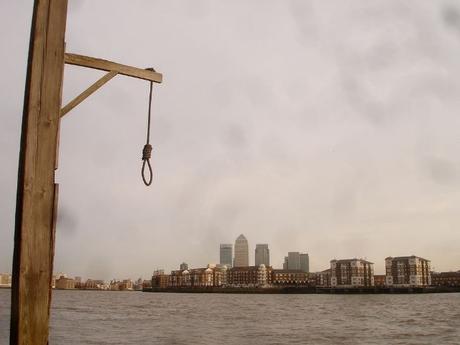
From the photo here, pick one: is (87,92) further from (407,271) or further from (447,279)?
(447,279)

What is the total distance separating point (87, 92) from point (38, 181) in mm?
1180

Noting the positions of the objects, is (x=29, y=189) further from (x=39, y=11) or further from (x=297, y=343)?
(x=297, y=343)

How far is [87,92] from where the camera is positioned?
4.57m

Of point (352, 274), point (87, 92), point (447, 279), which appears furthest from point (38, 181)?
point (447, 279)

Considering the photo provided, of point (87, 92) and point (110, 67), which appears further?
point (110, 67)

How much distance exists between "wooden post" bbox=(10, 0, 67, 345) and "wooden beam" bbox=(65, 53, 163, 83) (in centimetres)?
35

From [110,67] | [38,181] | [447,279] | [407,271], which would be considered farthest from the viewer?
[447,279]

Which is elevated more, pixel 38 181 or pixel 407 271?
pixel 38 181

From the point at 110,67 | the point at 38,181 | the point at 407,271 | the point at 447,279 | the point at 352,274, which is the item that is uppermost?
the point at 110,67

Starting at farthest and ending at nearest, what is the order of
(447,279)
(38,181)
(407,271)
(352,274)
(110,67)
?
(447,279)
(352,274)
(407,271)
(110,67)
(38,181)

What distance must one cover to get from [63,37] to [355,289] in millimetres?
177111

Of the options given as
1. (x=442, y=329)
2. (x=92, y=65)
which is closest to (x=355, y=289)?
(x=442, y=329)

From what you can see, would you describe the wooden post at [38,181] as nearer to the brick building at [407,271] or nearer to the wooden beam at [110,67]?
the wooden beam at [110,67]

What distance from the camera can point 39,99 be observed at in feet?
12.7
